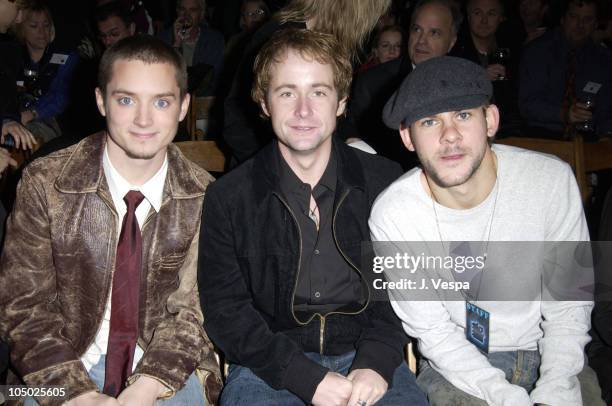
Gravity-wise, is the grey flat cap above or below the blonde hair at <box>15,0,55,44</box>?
below

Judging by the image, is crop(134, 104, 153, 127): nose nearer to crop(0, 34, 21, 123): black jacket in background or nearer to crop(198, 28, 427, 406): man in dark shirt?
crop(198, 28, 427, 406): man in dark shirt

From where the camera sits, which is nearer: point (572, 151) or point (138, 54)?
point (138, 54)

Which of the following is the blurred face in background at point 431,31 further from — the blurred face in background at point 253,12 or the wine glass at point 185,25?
the wine glass at point 185,25

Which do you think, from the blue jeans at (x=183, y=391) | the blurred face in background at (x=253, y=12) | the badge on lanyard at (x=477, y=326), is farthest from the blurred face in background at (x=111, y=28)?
the badge on lanyard at (x=477, y=326)

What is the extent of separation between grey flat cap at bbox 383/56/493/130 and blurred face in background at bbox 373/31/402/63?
8.95ft

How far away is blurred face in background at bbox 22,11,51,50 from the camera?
4477 mm

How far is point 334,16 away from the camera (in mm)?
2557

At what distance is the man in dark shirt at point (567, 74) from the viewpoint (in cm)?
457

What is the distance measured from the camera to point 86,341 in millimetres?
2018

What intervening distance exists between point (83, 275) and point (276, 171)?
0.71 m

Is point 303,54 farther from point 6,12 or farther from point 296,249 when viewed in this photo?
point 6,12

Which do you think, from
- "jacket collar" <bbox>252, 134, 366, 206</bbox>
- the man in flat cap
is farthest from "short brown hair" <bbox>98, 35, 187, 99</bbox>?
the man in flat cap

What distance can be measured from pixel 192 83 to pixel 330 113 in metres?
2.72

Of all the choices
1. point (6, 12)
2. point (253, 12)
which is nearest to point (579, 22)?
point (253, 12)
